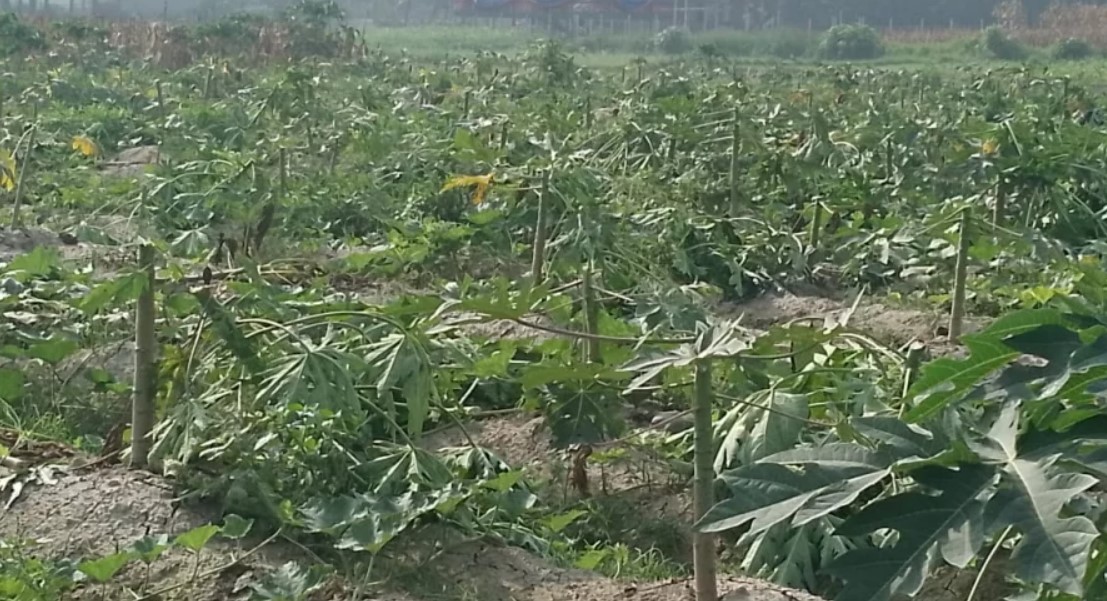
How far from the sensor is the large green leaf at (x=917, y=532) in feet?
5.71

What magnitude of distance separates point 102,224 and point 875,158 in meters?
4.34

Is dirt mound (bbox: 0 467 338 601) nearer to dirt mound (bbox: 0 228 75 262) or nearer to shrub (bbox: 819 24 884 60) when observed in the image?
dirt mound (bbox: 0 228 75 262)

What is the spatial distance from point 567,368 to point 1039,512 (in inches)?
34.6

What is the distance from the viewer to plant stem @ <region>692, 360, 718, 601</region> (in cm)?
239

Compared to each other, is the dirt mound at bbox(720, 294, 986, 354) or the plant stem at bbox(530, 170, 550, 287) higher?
the plant stem at bbox(530, 170, 550, 287)

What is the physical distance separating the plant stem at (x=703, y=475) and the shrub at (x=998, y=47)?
2958cm

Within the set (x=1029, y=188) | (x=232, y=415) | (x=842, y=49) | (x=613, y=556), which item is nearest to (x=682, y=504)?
(x=613, y=556)

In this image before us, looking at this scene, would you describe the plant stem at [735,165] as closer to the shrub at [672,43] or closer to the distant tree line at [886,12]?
the shrub at [672,43]

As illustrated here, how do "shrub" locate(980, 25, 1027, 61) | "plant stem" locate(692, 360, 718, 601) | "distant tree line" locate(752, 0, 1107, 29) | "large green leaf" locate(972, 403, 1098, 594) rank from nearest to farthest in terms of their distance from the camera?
"large green leaf" locate(972, 403, 1098, 594) → "plant stem" locate(692, 360, 718, 601) → "shrub" locate(980, 25, 1027, 61) → "distant tree line" locate(752, 0, 1107, 29)

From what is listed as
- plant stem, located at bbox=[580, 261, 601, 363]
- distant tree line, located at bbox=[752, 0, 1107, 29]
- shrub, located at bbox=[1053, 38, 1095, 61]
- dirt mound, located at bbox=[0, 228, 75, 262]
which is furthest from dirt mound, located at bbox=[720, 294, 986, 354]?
distant tree line, located at bbox=[752, 0, 1107, 29]

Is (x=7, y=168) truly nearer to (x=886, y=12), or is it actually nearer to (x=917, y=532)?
(x=917, y=532)

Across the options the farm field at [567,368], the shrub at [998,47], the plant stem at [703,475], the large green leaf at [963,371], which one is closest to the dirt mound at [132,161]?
the farm field at [567,368]

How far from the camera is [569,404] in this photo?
11.2 feet

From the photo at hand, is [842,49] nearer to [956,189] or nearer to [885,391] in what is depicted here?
[956,189]
